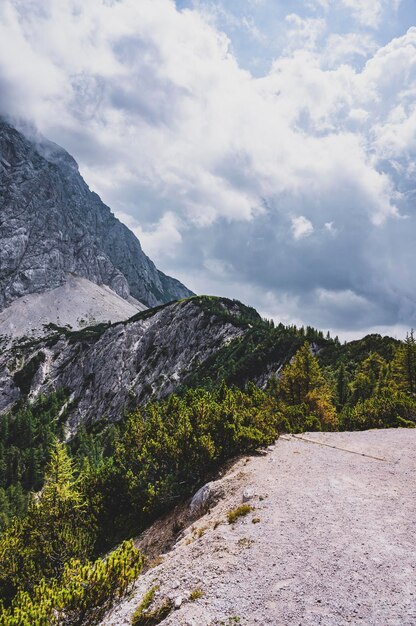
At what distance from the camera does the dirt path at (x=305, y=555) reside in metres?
10.8

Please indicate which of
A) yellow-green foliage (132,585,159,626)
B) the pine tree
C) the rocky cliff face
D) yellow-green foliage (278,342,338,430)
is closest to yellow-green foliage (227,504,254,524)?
yellow-green foliage (132,585,159,626)

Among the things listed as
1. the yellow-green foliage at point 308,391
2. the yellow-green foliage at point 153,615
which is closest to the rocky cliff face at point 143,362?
the yellow-green foliage at point 308,391

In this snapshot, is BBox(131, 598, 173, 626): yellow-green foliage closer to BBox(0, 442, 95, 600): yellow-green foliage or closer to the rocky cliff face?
BBox(0, 442, 95, 600): yellow-green foliage

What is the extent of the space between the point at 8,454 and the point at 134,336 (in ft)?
268

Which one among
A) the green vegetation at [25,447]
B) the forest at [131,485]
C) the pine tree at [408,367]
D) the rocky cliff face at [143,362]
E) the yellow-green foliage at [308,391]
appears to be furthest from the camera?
the rocky cliff face at [143,362]

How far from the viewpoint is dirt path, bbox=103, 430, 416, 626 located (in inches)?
425

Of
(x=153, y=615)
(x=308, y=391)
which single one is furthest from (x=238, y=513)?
(x=308, y=391)

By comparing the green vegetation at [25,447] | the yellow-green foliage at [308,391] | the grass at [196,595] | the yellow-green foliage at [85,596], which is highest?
the yellow-green foliage at [308,391]

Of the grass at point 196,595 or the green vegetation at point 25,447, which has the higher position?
the grass at point 196,595

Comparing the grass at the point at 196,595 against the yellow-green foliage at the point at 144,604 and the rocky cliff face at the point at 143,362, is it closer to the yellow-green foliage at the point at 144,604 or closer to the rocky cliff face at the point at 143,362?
the yellow-green foliage at the point at 144,604

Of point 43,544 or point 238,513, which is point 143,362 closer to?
point 43,544

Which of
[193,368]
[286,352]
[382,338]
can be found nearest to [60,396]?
[193,368]

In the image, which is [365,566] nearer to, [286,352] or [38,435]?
[286,352]

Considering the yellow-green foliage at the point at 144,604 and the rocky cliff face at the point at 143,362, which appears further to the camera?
the rocky cliff face at the point at 143,362
